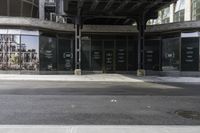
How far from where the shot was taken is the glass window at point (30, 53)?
35.7 meters

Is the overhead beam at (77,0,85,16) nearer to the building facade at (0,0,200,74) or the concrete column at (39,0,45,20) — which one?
the building facade at (0,0,200,74)

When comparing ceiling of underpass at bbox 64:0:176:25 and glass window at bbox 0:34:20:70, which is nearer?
ceiling of underpass at bbox 64:0:176:25

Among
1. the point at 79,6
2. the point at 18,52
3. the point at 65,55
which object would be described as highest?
the point at 79,6

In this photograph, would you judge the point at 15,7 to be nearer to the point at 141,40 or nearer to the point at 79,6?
the point at 79,6

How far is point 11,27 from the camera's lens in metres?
35.4

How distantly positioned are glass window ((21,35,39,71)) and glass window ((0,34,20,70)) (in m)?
0.42

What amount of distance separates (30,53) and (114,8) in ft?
26.5

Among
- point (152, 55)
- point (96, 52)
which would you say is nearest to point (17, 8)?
point (96, 52)

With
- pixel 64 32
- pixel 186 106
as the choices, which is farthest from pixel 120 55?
pixel 186 106

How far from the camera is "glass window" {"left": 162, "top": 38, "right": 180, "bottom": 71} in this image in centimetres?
3762

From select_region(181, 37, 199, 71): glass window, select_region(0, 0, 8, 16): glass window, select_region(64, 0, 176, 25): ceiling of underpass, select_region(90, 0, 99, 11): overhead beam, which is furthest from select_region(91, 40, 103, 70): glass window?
select_region(0, 0, 8, 16): glass window

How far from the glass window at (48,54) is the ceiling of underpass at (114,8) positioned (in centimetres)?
304

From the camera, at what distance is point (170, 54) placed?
126ft

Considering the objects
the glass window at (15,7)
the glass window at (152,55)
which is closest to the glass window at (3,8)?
the glass window at (15,7)
